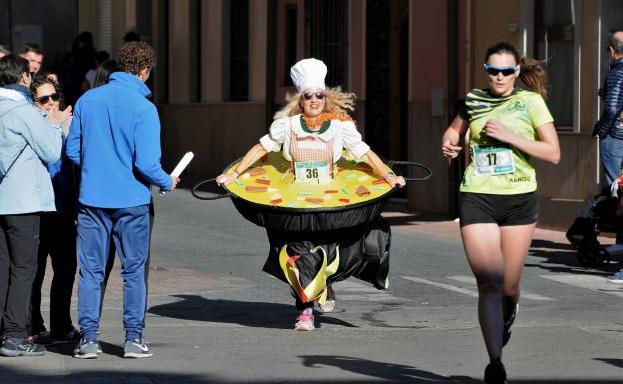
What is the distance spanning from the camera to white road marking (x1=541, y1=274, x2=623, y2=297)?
14.3 meters

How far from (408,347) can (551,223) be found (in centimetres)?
953

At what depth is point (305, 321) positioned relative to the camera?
38.3 feet

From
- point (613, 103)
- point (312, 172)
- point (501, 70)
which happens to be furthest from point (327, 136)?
point (613, 103)

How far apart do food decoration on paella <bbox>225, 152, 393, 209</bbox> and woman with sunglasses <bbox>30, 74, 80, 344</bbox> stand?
1.50m

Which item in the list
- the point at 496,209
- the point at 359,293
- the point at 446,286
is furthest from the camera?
the point at 446,286

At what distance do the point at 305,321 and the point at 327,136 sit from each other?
1296mm

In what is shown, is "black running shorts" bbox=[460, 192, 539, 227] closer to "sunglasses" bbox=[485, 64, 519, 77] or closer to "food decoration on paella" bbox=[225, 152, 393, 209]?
"sunglasses" bbox=[485, 64, 519, 77]

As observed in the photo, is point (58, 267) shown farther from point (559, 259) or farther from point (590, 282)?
point (559, 259)

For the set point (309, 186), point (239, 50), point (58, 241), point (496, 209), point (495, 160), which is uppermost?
point (239, 50)

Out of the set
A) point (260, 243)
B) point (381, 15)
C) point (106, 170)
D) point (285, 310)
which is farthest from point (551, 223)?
point (106, 170)

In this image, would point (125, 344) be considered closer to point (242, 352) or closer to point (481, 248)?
point (242, 352)

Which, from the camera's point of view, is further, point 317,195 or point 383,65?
point 383,65

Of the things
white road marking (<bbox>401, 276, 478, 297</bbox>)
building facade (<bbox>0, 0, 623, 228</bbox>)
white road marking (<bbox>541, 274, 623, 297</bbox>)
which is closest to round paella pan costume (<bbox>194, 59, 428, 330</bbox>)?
white road marking (<bbox>401, 276, 478, 297</bbox>)

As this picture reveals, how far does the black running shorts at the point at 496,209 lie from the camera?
29.7 ft
